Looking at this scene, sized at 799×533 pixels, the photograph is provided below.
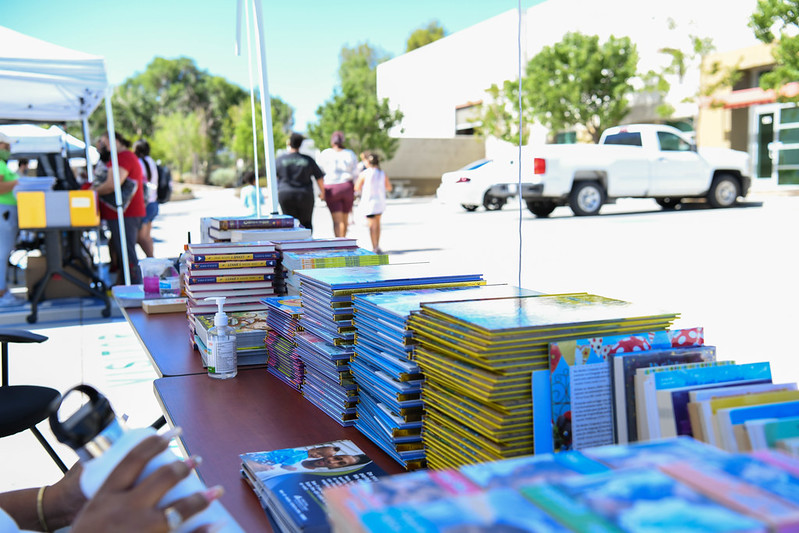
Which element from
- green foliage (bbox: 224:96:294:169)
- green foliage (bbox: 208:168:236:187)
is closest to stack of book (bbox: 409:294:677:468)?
green foliage (bbox: 224:96:294:169)

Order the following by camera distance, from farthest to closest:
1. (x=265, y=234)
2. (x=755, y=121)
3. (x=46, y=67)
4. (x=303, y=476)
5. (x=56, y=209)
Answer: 1. (x=755, y=121)
2. (x=56, y=209)
3. (x=46, y=67)
4. (x=265, y=234)
5. (x=303, y=476)

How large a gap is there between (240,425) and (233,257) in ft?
3.27

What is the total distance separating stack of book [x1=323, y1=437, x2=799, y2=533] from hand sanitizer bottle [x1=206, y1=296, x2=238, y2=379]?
4.71 feet

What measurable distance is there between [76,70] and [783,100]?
1775cm

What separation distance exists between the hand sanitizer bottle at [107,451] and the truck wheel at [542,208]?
Result: 16249 millimetres

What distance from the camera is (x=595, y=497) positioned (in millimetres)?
646

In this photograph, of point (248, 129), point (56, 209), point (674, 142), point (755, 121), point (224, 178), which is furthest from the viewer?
point (224, 178)

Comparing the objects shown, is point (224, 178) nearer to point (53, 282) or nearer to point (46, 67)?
point (53, 282)

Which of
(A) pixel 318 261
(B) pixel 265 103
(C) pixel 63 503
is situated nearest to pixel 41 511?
(C) pixel 63 503

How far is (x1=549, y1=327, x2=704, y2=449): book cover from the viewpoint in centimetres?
119

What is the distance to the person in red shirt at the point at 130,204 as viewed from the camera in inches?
295

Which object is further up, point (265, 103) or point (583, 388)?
point (265, 103)

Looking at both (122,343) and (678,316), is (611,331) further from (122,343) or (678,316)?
(122,343)

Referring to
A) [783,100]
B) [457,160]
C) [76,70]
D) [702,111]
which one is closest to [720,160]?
→ [783,100]
